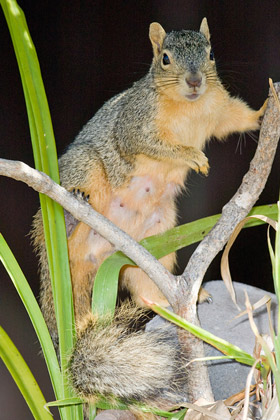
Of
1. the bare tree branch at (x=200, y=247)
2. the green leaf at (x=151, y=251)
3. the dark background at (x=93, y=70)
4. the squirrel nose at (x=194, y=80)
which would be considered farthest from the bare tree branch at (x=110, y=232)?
the dark background at (x=93, y=70)

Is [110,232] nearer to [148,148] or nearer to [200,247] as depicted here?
[200,247]

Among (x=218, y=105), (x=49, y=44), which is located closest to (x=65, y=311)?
(x=218, y=105)

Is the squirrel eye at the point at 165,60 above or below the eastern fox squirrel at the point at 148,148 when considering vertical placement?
above

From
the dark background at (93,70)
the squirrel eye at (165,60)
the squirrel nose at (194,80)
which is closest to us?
the squirrel nose at (194,80)

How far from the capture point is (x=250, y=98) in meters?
1.91

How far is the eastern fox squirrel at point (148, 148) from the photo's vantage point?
1.36m

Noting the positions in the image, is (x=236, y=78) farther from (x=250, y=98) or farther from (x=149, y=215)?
(x=149, y=215)

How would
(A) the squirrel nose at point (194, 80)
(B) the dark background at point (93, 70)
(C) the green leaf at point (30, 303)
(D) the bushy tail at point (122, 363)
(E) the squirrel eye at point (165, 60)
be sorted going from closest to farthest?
(D) the bushy tail at point (122, 363), (C) the green leaf at point (30, 303), (A) the squirrel nose at point (194, 80), (E) the squirrel eye at point (165, 60), (B) the dark background at point (93, 70)

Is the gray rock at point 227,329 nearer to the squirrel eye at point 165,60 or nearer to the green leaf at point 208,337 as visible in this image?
the green leaf at point 208,337

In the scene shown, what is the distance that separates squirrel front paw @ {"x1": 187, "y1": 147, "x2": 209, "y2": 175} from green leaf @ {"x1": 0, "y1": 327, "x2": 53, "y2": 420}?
52 cm

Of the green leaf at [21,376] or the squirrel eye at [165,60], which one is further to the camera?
the squirrel eye at [165,60]

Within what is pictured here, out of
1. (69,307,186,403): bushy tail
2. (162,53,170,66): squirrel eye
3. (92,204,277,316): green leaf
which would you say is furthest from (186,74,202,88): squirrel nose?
(69,307,186,403): bushy tail

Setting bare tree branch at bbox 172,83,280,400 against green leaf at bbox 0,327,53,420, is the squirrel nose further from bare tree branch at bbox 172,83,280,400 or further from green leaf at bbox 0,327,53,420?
green leaf at bbox 0,327,53,420

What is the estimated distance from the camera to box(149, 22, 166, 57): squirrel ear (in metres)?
1.42
